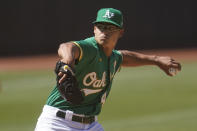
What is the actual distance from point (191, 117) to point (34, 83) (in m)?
6.14

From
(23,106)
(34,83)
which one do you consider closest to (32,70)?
(34,83)

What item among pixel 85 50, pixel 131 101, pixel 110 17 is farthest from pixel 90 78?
pixel 131 101

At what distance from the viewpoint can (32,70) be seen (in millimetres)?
17922

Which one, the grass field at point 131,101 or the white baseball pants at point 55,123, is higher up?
the white baseball pants at point 55,123

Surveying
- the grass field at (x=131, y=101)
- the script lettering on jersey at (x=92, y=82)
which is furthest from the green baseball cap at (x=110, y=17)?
the grass field at (x=131, y=101)

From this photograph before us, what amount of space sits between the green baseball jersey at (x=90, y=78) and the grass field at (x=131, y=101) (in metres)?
4.09

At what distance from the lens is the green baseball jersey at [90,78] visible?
186 inches

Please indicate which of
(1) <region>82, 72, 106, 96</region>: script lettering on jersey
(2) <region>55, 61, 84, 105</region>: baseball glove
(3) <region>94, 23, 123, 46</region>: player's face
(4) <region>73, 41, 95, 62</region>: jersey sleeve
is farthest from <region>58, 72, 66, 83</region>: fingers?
(3) <region>94, 23, 123, 46</region>: player's face

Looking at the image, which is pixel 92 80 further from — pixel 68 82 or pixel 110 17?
pixel 68 82

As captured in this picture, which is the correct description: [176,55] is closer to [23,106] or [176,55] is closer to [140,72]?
[140,72]

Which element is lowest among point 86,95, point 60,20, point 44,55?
point 44,55

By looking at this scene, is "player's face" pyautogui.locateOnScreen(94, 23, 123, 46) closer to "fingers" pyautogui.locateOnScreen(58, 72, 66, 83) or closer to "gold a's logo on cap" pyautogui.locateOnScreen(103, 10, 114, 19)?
"gold a's logo on cap" pyautogui.locateOnScreen(103, 10, 114, 19)

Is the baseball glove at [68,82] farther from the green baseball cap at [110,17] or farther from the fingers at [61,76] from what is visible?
the green baseball cap at [110,17]

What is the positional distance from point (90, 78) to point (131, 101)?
23.1ft
